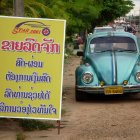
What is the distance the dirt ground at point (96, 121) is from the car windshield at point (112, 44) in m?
1.19

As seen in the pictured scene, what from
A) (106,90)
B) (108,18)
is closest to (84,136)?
(106,90)

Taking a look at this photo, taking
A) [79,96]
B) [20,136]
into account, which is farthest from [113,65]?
[20,136]

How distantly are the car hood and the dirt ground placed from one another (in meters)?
0.58

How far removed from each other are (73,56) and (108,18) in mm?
21654

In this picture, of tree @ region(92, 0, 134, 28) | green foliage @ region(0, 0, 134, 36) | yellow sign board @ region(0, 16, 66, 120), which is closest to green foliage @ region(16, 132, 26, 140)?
yellow sign board @ region(0, 16, 66, 120)

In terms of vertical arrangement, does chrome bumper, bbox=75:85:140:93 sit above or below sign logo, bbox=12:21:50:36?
below

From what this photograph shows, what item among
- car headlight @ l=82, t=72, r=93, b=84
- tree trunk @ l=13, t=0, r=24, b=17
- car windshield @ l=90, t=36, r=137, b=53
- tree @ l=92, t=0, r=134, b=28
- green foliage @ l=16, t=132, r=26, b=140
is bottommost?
green foliage @ l=16, t=132, r=26, b=140

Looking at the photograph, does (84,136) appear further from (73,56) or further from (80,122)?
(73,56)

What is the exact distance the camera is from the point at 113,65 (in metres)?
12.2

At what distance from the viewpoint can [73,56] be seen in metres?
29.4

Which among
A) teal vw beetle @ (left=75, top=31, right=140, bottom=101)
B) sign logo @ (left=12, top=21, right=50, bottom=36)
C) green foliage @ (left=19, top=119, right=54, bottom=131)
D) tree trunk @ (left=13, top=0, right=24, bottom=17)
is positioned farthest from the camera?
teal vw beetle @ (left=75, top=31, right=140, bottom=101)

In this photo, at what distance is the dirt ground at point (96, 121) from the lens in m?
8.43

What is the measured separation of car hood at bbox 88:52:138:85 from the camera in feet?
39.3

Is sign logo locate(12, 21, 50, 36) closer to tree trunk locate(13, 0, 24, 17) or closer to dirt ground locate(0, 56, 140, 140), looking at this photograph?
tree trunk locate(13, 0, 24, 17)
